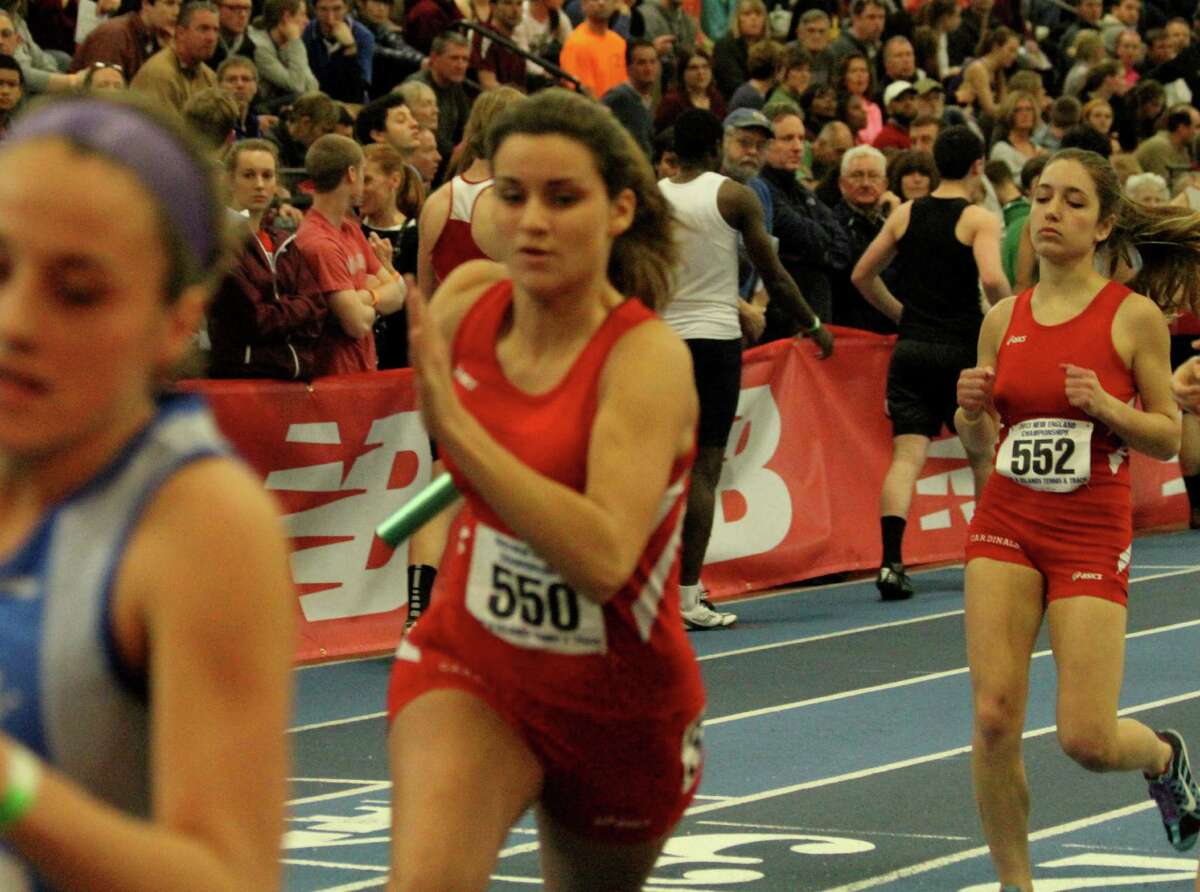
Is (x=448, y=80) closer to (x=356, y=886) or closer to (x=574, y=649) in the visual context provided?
(x=356, y=886)

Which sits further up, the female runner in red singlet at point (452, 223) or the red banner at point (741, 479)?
the female runner in red singlet at point (452, 223)

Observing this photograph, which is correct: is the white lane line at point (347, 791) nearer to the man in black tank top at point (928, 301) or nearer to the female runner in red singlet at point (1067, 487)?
the female runner in red singlet at point (1067, 487)

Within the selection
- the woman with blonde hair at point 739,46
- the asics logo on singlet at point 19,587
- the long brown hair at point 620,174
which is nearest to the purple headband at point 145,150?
the asics logo on singlet at point 19,587

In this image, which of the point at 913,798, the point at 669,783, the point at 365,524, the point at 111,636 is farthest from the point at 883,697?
the point at 111,636

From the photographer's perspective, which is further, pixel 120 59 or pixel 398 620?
pixel 120 59

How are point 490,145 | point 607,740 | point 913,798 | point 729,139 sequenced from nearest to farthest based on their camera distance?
point 607,740
point 490,145
point 913,798
point 729,139

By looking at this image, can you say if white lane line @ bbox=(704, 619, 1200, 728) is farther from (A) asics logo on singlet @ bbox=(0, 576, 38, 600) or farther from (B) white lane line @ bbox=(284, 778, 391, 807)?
(A) asics logo on singlet @ bbox=(0, 576, 38, 600)

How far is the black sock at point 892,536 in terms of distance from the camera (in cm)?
1165

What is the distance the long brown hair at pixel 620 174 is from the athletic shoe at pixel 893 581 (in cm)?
765

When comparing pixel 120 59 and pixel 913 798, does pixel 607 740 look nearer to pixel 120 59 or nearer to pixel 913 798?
pixel 913 798

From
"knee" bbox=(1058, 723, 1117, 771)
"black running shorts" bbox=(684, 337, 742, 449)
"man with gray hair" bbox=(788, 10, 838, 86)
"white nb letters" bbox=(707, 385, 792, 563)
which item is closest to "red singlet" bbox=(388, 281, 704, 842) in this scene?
"knee" bbox=(1058, 723, 1117, 771)

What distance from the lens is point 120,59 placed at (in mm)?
12086

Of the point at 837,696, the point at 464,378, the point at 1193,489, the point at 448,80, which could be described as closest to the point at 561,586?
the point at 464,378

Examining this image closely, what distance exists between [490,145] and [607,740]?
42.8 inches
